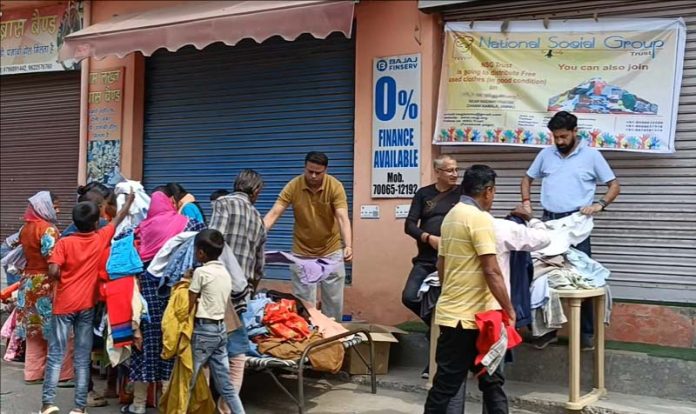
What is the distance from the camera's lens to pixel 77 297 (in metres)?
5.43

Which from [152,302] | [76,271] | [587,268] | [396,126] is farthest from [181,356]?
[396,126]

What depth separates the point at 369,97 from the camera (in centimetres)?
772

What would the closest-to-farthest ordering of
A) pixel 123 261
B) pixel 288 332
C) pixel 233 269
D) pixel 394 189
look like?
pixel 233 269, pixel 123 261, pixel 288 332, pixel 394 189

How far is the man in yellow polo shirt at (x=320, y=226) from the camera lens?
6.62 metres

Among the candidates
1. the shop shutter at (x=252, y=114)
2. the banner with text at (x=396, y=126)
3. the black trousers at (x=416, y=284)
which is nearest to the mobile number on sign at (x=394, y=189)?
the banner with text at (x=396, y=126)

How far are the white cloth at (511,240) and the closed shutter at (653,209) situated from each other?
2.36 meters

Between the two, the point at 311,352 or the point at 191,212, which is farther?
the point at 191,212

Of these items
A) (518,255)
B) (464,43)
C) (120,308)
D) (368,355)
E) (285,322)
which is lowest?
(368,355)

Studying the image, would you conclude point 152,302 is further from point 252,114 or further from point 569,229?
point 252,114

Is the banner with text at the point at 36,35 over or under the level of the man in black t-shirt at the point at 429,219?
over

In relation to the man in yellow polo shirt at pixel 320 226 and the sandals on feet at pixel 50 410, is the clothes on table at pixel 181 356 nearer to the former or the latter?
the sandals on feet at pixel 50 410

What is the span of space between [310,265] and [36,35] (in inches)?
257

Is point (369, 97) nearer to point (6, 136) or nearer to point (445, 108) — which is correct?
point (445, 108)

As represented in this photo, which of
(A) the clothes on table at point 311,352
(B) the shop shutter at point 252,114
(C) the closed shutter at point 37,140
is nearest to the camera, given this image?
(A) the clothes on table at point 311,352
